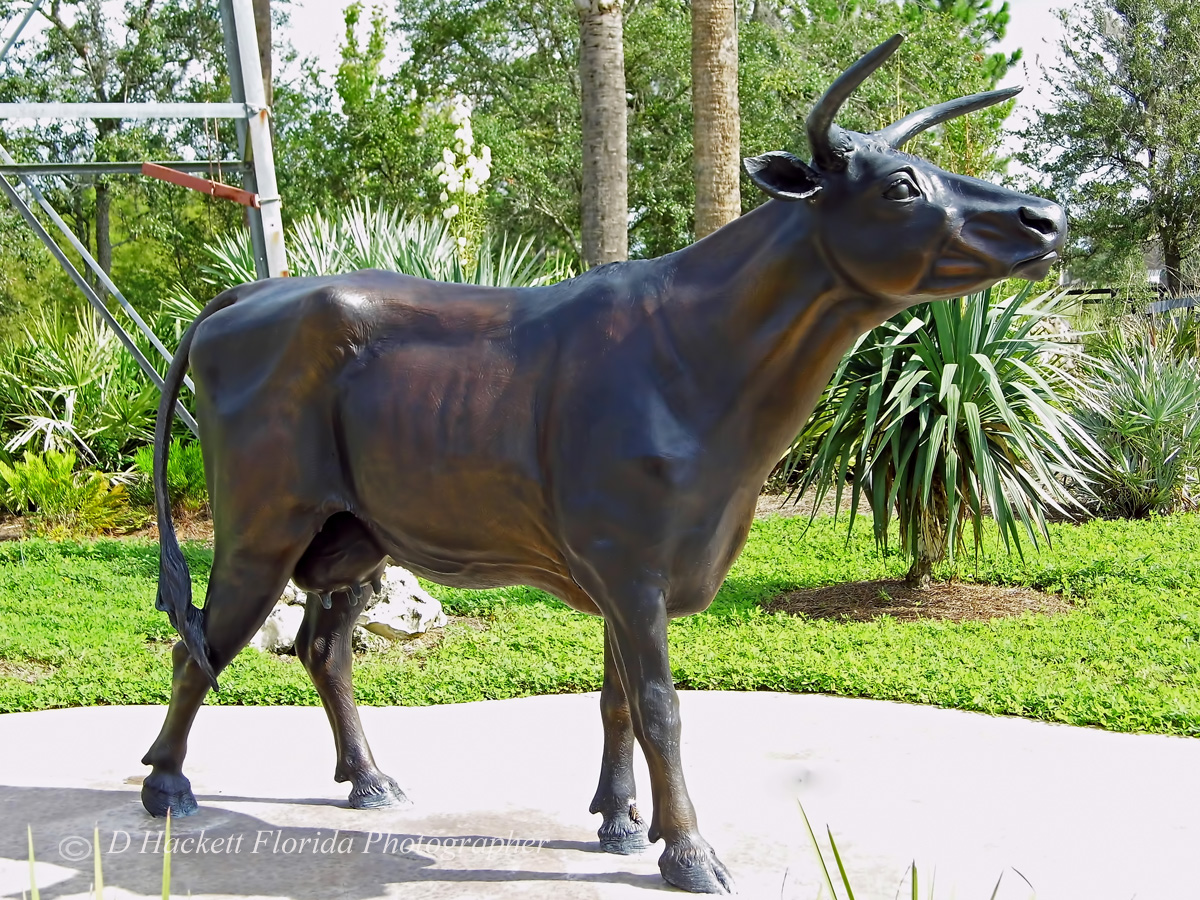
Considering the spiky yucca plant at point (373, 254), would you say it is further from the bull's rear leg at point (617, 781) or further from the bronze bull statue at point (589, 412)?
the bull's rear leg at point (617, 781)

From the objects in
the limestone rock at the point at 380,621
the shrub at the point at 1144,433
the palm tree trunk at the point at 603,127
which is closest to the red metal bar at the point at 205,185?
the limestone rock at the point at 380,621

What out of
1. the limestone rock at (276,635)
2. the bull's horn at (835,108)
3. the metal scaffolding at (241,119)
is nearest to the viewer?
the bull's horn at (835,108)

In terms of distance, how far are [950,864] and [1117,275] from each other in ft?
78.3

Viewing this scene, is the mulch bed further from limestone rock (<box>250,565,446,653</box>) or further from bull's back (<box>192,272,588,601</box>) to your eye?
bull's back (<box>192,272,588,601</box>)

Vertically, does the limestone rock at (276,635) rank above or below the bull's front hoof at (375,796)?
below

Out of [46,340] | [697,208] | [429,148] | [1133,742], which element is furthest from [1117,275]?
[1133,742]

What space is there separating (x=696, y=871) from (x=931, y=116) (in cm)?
210

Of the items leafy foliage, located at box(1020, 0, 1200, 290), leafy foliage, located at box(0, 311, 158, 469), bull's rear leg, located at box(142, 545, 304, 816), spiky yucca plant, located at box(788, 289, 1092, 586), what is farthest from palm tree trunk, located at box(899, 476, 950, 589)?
leafy foliage, located at box(1020, 0, 1200, 290)

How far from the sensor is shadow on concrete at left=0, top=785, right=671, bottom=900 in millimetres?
3430

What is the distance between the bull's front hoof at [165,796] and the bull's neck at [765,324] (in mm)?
2149

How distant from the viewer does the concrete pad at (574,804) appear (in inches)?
135

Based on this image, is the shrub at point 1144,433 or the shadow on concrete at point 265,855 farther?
the shrub at point 1144,433

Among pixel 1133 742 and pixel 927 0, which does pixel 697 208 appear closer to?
pixel 1133 742

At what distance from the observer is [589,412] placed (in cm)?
330
